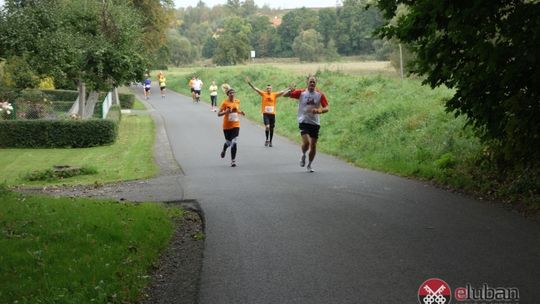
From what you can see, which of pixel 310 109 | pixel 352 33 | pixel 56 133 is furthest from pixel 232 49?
pixel 310 109

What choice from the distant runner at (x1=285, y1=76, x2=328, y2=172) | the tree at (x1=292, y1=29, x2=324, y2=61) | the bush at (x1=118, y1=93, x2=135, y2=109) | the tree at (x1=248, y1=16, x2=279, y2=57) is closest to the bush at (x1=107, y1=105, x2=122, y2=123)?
the bush at (x1=118, y1=93, x2=135, y2=109)

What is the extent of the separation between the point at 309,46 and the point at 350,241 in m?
85.4

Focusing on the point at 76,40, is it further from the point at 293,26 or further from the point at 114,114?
the point at 293,26

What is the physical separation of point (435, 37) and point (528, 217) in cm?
320

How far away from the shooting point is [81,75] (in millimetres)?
26750

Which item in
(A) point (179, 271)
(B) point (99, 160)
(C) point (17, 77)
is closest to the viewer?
(A) point (179, 271)

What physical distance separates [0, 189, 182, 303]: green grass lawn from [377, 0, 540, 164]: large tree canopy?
186 inches

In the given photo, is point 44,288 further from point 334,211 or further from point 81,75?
point 81,75

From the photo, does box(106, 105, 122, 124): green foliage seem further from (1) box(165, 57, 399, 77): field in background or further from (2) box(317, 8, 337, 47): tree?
(2) box(317, 8, 337, 47): tree

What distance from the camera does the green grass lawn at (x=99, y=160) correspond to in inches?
626

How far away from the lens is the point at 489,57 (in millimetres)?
8289

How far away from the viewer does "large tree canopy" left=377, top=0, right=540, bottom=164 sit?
812cm

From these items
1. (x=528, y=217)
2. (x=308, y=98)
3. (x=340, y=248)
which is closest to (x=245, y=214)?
(x=340, y=248)

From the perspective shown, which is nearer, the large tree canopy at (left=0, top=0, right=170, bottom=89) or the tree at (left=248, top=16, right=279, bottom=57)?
the large tree canopy at (left=0, top=0, right=170, bottom=89)
